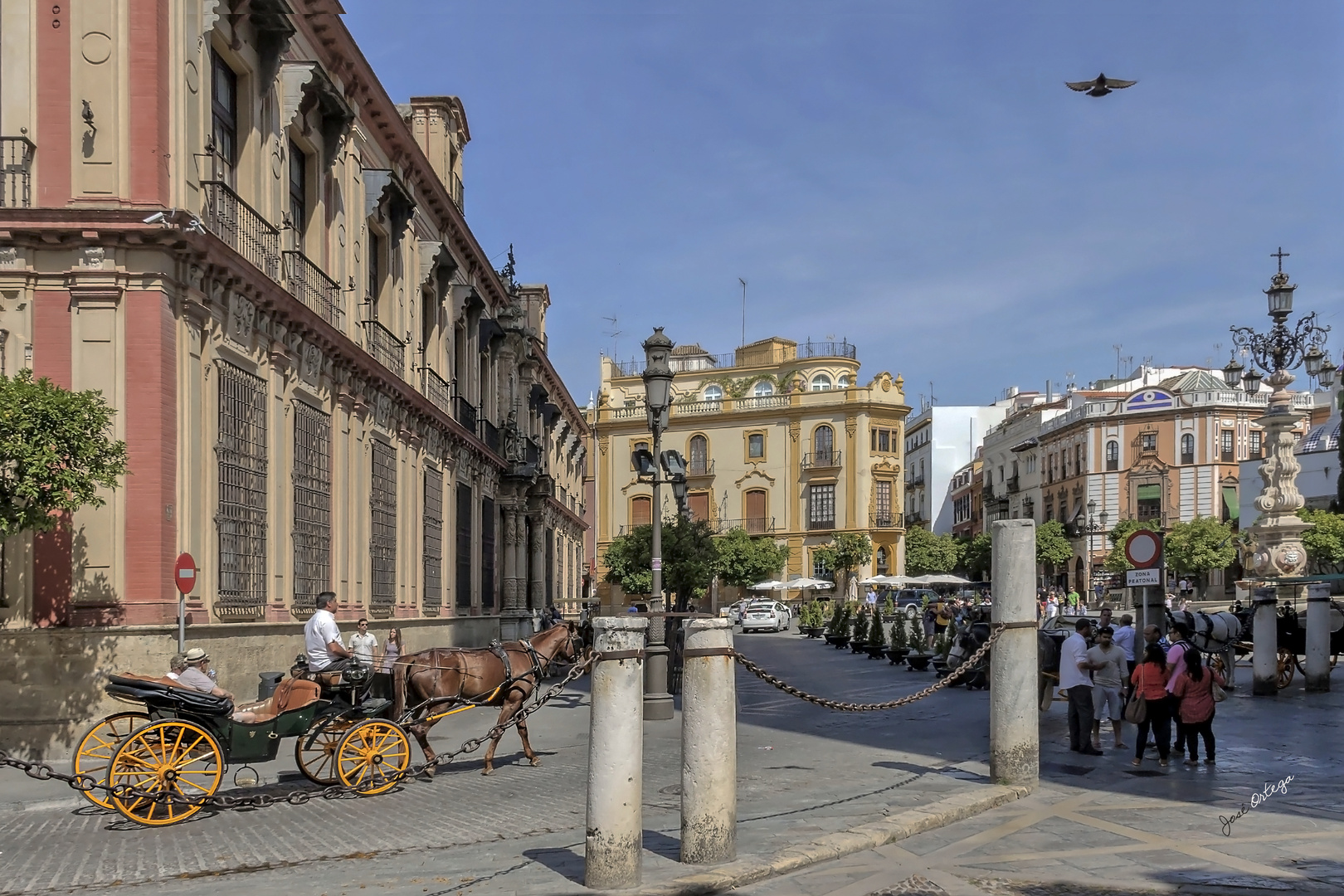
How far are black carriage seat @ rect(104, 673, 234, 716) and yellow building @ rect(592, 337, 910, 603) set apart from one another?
62.3 meters

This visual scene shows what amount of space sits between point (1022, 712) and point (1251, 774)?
288 cm

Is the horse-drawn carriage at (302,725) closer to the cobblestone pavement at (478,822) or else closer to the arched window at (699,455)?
the cobblestone pavement at (478,822)

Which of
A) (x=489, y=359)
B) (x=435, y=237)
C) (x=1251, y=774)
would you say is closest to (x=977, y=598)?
(x=489, y=359)

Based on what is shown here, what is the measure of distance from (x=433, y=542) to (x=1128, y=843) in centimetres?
2006

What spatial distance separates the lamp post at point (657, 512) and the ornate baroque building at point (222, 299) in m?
4.76

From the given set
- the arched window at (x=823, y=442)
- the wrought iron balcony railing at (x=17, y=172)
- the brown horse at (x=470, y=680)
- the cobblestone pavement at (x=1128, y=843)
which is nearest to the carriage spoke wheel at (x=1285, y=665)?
the cobblestone pavement at (x=1128, y=843)

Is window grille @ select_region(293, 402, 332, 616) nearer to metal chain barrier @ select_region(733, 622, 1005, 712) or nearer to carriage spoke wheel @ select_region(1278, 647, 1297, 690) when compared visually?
metal chain barrier @ select_region(733, 622, 1005, 712)

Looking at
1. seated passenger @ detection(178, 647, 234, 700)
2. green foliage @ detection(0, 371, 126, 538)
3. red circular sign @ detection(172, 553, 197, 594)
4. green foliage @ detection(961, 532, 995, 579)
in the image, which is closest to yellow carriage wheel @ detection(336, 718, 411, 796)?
seated passenger @ detection(178, 647, 234, 700)

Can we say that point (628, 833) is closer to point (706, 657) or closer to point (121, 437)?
point (706, 657)

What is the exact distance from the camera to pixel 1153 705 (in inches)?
510

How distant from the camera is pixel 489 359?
3462cm

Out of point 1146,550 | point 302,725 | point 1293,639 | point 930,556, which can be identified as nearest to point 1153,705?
point 1146,550

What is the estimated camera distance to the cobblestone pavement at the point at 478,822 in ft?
26.6

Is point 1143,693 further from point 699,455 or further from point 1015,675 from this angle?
point 699,455
